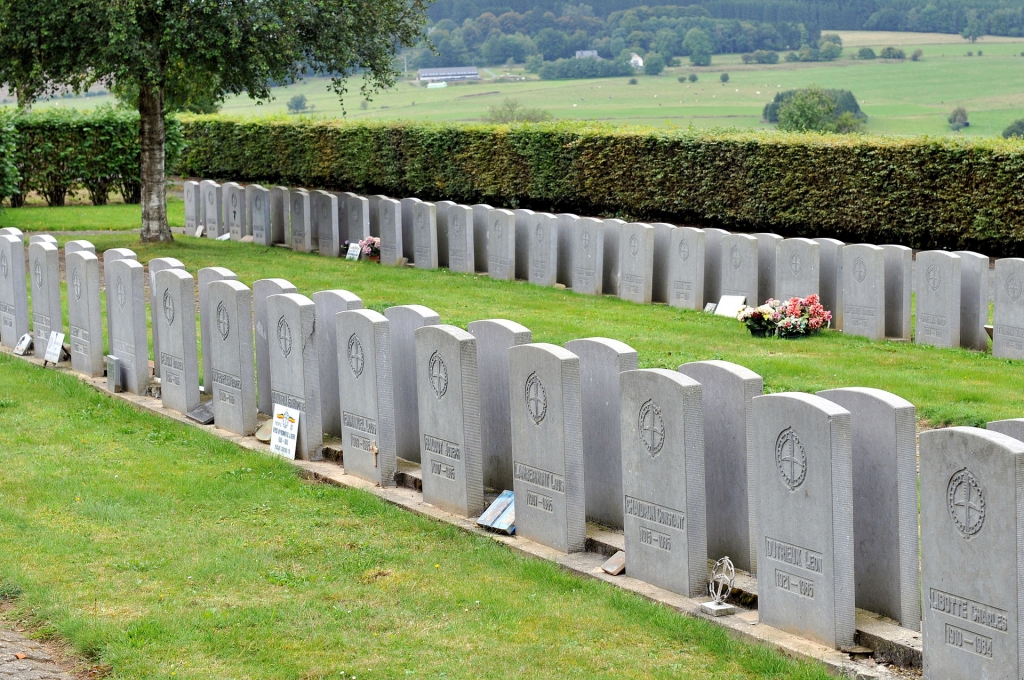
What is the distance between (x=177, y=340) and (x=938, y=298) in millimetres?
7633

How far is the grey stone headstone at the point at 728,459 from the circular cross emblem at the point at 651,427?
26cm

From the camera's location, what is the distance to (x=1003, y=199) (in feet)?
56.2

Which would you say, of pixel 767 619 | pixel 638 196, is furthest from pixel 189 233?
pixel 767 619

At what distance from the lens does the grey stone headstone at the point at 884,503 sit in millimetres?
4941

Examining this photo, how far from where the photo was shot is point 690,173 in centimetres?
2134

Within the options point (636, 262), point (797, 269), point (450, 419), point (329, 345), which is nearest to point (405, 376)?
point (329, 345)

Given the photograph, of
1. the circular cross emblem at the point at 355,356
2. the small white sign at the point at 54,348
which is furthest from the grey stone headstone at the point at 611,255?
the circular cross emblem at the point at 355,356

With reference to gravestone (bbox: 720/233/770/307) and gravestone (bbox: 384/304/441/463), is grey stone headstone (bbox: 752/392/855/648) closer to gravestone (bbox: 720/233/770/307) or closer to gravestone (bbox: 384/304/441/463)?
gravestone (bbox: 384/304/441/463)

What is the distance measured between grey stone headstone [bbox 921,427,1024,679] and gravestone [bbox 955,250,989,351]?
8109 mm

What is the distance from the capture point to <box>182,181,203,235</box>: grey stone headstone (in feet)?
74.4

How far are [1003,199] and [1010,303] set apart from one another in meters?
6.13

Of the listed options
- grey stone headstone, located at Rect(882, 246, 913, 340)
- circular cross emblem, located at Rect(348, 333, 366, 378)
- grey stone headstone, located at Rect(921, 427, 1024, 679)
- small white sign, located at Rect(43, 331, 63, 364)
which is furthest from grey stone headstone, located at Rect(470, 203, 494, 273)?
grey stone headstone, located at Rect(921, 427, 1024, 679)

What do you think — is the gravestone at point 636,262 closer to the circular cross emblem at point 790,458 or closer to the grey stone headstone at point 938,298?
the grey stone headstone at point 938,298

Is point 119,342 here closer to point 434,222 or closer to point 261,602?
point 261,602
